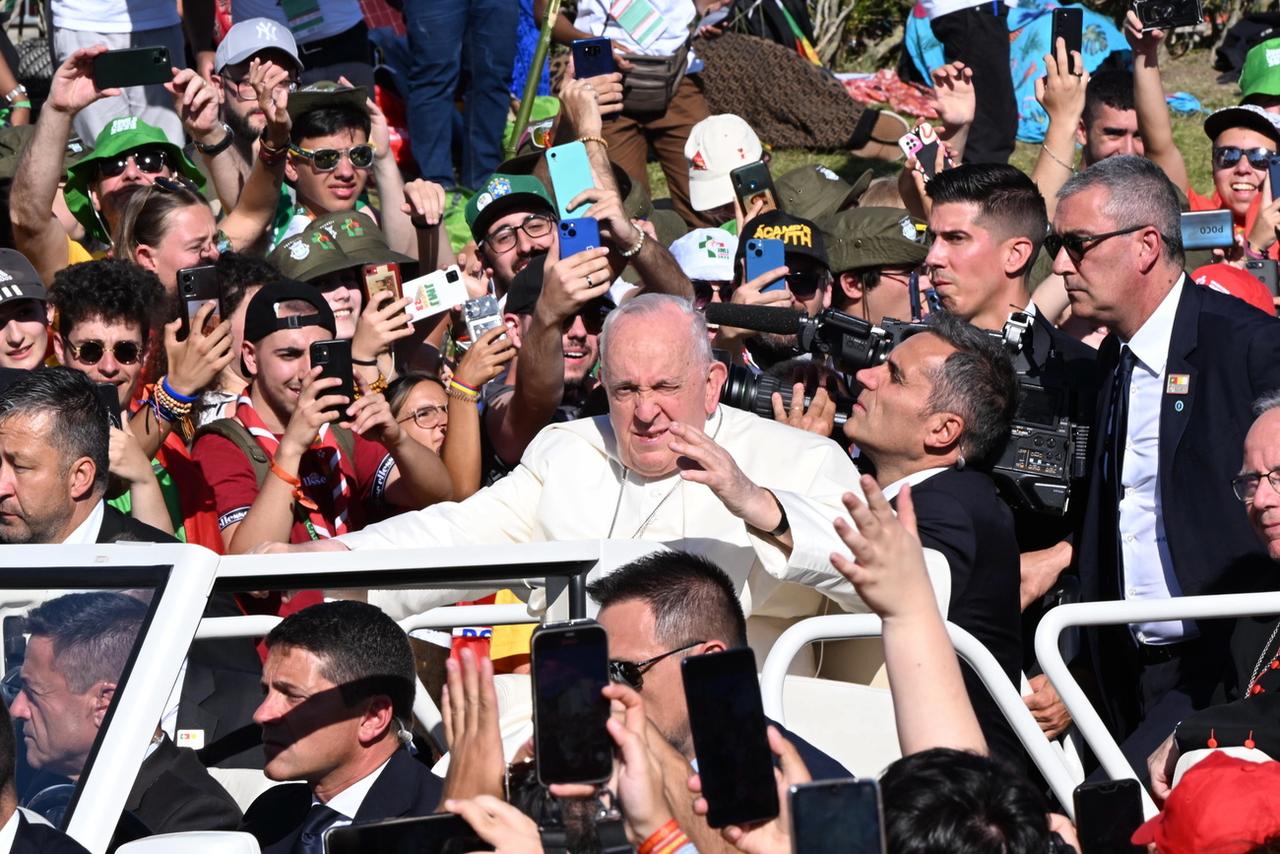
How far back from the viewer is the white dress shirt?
498 cm

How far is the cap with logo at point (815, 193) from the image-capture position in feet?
26.2

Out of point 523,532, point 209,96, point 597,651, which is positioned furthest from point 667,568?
point 209,96

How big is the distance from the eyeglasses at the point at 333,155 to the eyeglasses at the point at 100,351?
1614mm

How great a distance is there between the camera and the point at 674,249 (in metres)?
6.90

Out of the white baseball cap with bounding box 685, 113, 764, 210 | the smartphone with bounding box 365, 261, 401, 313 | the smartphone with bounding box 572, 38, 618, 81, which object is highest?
the smartphone with bounding box 572, 38, 618, 81

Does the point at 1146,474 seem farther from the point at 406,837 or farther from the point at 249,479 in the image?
the point at 406,837

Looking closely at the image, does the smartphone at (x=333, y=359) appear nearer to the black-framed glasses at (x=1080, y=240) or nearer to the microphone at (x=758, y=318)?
the microphone at (x=758, y=318)

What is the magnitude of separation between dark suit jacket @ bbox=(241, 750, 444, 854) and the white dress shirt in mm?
2199

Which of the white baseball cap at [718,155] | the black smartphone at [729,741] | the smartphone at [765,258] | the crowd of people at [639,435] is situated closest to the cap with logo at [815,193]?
the crowd of people at [639,435]

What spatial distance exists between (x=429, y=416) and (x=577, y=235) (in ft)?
3.12

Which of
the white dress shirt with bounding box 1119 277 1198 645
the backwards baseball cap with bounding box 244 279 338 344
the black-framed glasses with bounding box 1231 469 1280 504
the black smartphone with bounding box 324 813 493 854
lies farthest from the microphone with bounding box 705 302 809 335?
the black smartphone with bounding box 324 813 493 854

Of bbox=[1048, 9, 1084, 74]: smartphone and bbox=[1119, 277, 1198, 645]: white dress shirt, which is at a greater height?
bbox=[1048, 9, 1084, 74]: smartphone

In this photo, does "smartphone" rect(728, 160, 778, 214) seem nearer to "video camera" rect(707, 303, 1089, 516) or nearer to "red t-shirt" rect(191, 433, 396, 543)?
"video camera" rect(707, 303, 1089, 516)

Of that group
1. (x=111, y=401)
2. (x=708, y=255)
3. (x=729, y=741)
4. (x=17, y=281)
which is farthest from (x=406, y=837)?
(x=708, y=255)
